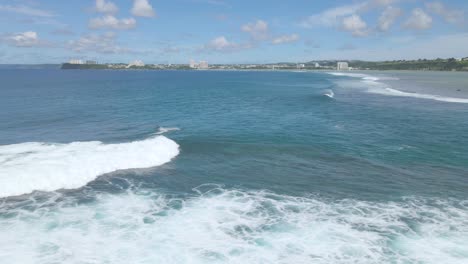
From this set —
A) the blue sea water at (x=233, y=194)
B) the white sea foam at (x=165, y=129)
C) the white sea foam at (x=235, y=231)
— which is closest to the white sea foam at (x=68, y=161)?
the blue sea water at (x=233, y=194)

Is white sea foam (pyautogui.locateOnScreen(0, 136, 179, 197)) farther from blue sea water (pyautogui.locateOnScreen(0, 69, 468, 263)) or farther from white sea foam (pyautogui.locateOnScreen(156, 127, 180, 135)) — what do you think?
white sea foam (pyautogui.locateOnScreen(156, 127, 180, 135))

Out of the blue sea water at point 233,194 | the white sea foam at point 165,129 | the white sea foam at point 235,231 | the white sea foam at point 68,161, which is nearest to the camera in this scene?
the white sea foam at point 235,231

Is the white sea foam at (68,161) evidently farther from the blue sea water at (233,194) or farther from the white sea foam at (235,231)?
the white sea foam at (235,231)

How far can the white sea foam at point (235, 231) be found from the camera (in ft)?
50.8

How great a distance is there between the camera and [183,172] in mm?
26750

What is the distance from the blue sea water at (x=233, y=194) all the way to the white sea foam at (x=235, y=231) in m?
0.06

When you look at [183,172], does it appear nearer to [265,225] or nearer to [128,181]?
[128,181]

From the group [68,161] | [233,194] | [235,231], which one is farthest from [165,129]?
[235,231]

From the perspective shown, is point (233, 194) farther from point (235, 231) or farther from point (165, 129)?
point (165, 129)

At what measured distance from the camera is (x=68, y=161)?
2689cm

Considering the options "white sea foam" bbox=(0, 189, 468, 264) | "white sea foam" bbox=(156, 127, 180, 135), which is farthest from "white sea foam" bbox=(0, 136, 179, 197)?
"white sea foam" bbox=(156, 127, 180, 135)

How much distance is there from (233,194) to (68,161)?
13966 mm

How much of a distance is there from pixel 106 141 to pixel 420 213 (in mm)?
28808

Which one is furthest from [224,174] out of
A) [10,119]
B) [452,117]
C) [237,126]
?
[452,117]
